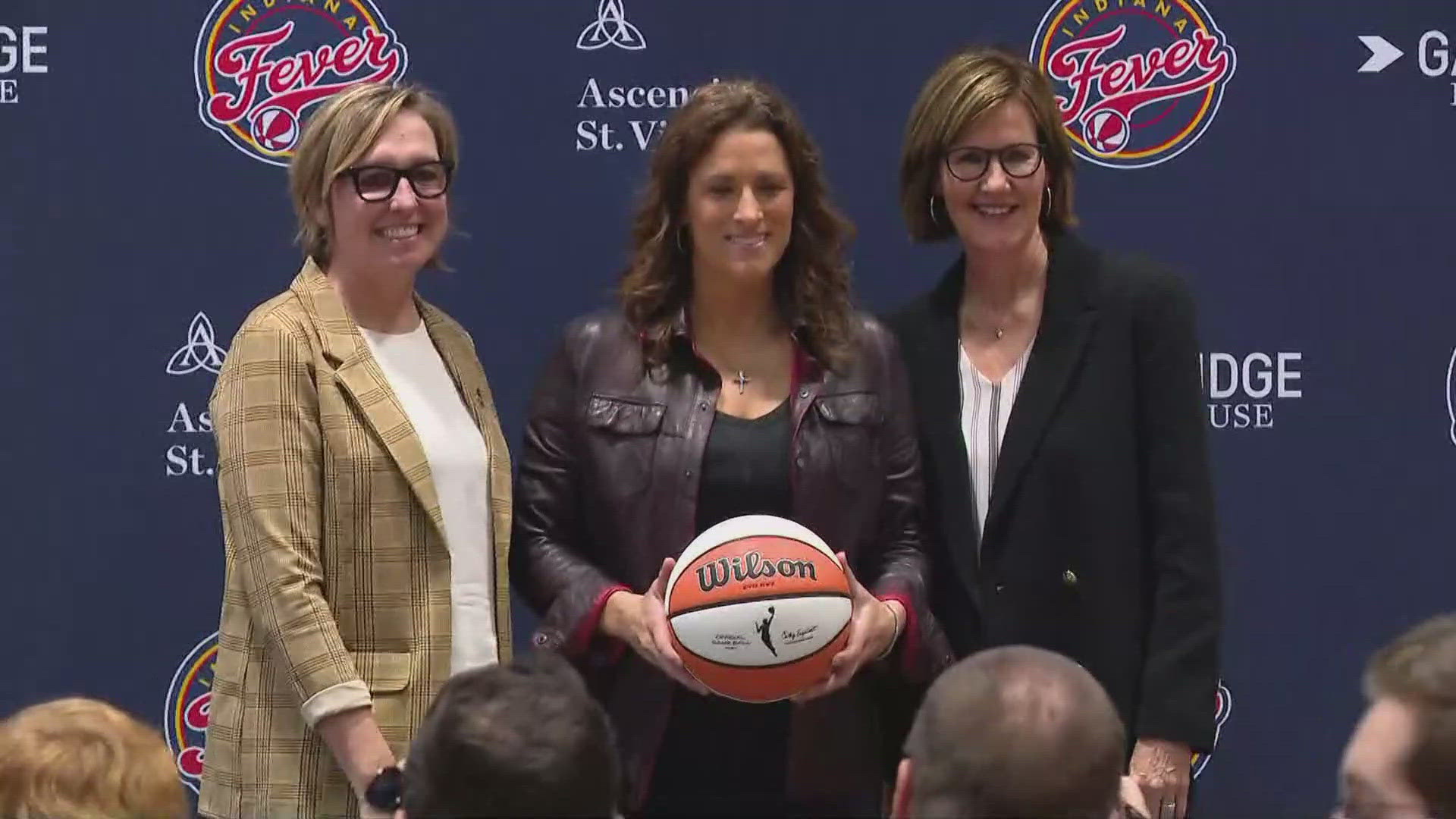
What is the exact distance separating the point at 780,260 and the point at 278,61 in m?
1.34

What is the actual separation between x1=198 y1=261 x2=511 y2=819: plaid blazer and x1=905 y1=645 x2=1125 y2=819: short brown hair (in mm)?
1390

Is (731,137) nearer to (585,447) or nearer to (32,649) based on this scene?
(585,447)

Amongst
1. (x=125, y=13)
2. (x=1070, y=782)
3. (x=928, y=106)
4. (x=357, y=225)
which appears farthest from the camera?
(x=125, y=13)

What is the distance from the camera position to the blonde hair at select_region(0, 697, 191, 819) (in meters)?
1.98

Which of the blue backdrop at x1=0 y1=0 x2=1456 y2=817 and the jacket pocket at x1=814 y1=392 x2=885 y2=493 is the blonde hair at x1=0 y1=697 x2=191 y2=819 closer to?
the jacket pocket at x1=814 y1=392 x2=885 y2=493

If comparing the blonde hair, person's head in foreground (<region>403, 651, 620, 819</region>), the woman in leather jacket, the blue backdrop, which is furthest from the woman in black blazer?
the blonde hair

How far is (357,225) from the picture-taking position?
3047mm

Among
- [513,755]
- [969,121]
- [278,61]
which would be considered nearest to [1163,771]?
[969,121]

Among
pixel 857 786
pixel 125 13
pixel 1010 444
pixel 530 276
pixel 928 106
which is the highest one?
pixel 125 13

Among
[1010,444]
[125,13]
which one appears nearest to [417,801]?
[1010,444]

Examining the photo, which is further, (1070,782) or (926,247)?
(926,247)

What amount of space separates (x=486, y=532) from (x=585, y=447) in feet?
0.77

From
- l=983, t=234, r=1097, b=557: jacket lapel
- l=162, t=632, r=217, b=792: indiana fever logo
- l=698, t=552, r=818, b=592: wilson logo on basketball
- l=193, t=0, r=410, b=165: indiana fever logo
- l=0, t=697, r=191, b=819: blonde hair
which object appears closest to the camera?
l=0, t=697, r=191, b=819: blonde hair

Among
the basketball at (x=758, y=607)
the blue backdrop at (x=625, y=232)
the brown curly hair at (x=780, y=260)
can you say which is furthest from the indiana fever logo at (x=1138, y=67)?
the basketball at (x=758, y=607)
